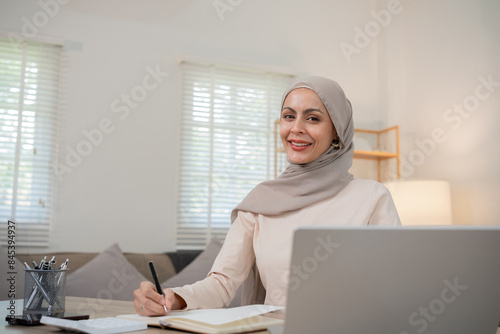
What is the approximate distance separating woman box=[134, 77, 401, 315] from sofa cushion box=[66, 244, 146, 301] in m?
1.30

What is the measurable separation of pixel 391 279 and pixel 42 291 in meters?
0.76

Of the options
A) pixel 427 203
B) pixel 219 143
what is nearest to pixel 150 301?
pixel 427 203

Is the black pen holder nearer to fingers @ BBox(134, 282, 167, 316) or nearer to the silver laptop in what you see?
fingers @ BBox(134, 282, 167, 316)

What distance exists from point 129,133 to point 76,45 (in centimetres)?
71

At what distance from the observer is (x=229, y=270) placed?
1512mm

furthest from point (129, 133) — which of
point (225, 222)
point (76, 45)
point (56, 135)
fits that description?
point (225, 222)

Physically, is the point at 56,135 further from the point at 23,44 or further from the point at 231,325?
the point at 231,325

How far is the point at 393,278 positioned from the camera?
80cm

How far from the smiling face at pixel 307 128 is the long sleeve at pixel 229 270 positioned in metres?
0.26

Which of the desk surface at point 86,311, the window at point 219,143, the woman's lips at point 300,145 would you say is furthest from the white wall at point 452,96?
the desk surface at point 86,311

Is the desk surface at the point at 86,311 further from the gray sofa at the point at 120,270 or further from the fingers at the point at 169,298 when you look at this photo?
the gray sofa at the point at 120,270

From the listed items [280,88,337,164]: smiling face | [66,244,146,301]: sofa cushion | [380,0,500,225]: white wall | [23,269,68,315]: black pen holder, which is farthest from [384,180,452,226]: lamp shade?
[23,269,68,315]: black pen holder

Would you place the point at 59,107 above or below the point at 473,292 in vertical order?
above

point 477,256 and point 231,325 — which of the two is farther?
point 231,325
